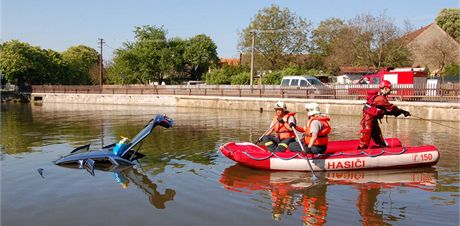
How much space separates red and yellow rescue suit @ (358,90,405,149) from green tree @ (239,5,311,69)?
45.8 metres

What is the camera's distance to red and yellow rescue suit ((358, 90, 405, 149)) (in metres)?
10.6

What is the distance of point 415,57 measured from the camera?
49688mm

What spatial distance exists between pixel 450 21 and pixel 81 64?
58991 millimetres

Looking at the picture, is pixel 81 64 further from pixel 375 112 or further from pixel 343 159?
pixel 343 159

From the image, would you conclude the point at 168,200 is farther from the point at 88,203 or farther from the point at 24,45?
the point at 24,45

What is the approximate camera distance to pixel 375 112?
35.1 ft

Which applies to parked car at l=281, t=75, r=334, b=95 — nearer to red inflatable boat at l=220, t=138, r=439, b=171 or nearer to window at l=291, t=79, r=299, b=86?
window at l=291, t=79, r=299, b=86

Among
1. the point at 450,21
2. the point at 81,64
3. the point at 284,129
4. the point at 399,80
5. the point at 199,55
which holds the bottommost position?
the point at 284,129

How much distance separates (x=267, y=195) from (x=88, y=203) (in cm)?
336

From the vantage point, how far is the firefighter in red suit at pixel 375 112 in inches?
417

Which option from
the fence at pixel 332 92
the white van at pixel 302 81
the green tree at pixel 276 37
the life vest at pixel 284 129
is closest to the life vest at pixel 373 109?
the life vest at pixel 284 129

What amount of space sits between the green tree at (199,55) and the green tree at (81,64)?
56.3ft

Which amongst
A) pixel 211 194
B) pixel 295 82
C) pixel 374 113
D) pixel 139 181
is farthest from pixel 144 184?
pixel 295 82

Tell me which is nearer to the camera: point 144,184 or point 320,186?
point 320,186
